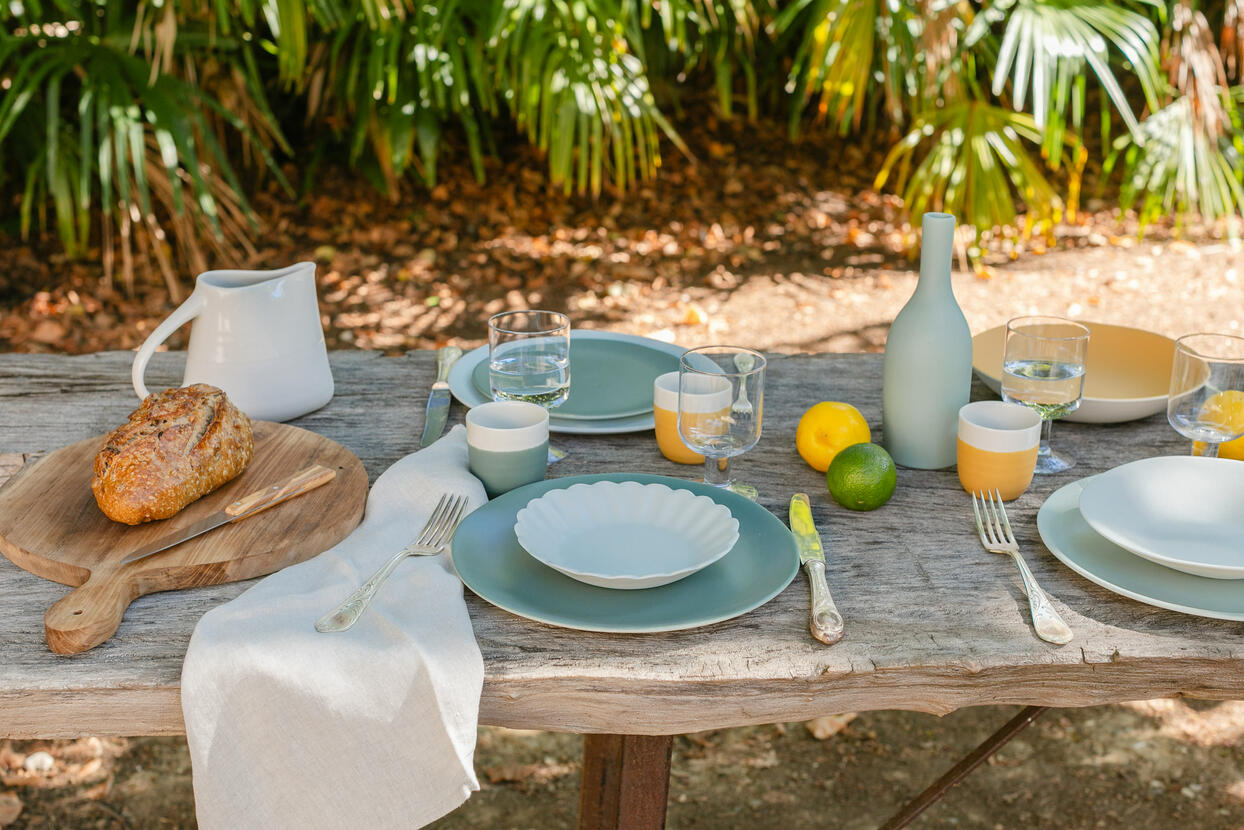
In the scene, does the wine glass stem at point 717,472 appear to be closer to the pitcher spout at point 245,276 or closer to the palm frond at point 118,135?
the pitcher spout at point 245,276

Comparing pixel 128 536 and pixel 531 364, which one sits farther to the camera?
pixel 531 364

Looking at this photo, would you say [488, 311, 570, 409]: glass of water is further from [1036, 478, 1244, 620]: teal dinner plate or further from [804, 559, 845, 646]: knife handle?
[1036, 478, 1244, 620]: teal dinner plate

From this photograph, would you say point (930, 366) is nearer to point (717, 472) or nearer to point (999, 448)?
point (999, 448)

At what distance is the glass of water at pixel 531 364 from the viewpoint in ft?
4.52

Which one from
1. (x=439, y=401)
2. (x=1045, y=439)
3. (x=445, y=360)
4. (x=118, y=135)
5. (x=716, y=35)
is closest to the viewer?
(x=1045, y=439)

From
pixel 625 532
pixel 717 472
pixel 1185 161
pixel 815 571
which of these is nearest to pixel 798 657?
pixel 815 571

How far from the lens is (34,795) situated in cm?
198

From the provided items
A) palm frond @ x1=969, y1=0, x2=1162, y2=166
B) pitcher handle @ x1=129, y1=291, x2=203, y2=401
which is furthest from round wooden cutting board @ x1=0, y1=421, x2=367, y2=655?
palm frond @ x1=969, y1=0, x2=1162, y2=166

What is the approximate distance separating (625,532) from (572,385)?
49 cm

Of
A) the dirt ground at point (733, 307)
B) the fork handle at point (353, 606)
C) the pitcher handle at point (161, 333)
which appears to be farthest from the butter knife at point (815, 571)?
the dirt ground at point (733, 307)

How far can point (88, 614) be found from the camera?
0.98 metres

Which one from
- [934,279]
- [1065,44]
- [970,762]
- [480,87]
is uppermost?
[1065,44]

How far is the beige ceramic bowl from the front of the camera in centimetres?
146

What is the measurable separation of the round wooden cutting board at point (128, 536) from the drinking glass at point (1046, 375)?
0.81 metres
